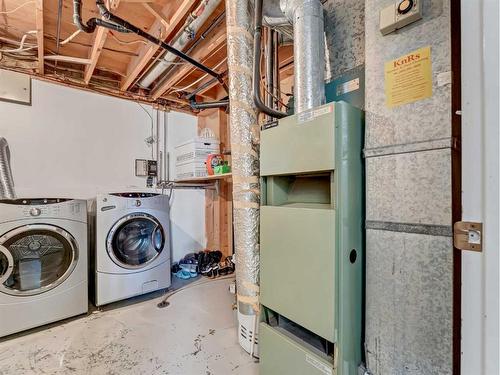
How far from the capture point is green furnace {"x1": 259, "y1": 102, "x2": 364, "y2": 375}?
94 cm

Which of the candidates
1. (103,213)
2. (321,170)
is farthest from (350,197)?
(103,213)

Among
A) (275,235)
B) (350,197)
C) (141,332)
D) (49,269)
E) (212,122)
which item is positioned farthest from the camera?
(212,122)

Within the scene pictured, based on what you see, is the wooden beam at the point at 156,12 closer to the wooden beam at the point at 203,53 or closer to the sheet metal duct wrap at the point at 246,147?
the wooden beam at the point at 203,53

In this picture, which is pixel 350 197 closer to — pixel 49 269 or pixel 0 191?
pixel 49 269

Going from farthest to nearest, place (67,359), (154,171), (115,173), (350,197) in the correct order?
(154,171), (115,173), (67,359), (350,197)

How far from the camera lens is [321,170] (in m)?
0.98

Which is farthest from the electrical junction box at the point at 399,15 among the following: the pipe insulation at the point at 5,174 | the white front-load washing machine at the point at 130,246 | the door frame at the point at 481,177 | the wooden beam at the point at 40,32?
the pipe insulation at the point at 5,174

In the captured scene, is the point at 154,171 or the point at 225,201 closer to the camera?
the point at 154,171

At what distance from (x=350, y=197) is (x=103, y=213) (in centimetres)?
219

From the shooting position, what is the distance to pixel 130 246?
8.29 ft

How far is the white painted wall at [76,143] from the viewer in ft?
7.91

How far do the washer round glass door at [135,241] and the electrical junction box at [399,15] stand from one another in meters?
2.42

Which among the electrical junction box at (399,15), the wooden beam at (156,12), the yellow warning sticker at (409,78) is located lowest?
the yellow warning sticker at (409,78)

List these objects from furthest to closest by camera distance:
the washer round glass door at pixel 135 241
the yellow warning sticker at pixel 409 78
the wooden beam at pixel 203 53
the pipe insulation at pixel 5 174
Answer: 1. the washer round glass door at pixel 135 241
2. the pipe insulation at pixel 5 174
3. the wooden beam at pixel 203 53
4. the yellow warning sticker at pixel 409 78
